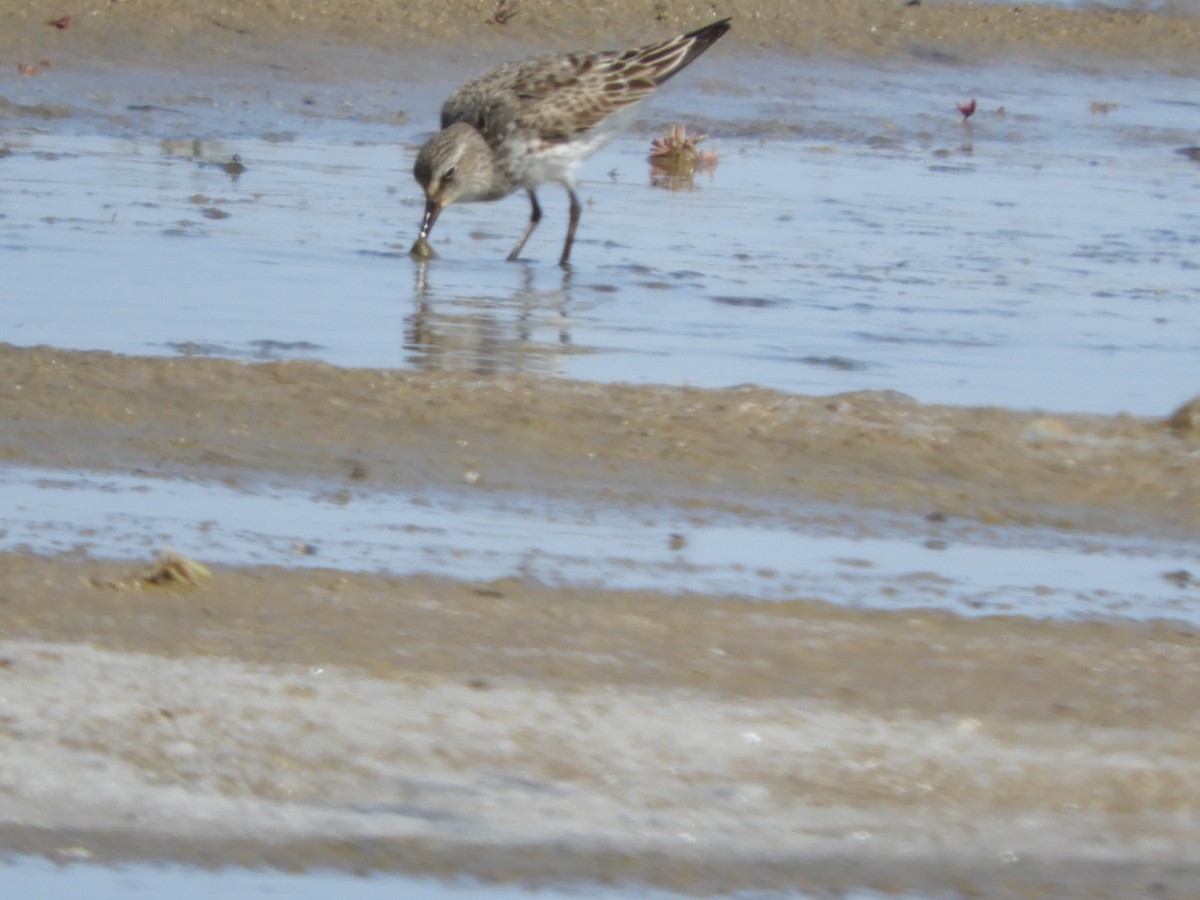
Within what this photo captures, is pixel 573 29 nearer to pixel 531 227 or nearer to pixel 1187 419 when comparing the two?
pixel 531 227

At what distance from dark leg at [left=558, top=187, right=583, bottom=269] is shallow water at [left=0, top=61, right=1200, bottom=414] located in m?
0.09

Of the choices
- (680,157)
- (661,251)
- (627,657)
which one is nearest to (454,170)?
(661,251)

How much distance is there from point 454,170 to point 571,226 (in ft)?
1.82

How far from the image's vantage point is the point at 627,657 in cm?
404

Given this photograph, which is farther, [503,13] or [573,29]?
[573,29]

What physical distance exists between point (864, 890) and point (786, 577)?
5.07ft

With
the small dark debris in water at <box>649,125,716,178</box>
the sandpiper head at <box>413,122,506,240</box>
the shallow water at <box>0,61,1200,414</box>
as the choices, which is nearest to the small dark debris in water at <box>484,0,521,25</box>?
the shallow water at <box>0,61,1200,414</box>

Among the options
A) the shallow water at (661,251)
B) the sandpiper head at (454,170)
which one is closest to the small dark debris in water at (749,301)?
the shallow water at (661,251)

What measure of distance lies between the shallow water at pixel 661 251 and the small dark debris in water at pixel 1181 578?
156 cm

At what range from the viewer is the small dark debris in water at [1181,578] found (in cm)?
488

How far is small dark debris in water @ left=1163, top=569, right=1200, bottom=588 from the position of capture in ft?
16.0

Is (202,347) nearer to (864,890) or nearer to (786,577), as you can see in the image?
(786,577)

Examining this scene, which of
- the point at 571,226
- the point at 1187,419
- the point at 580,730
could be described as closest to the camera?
the point at 580,730

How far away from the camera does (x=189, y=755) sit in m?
3.49
